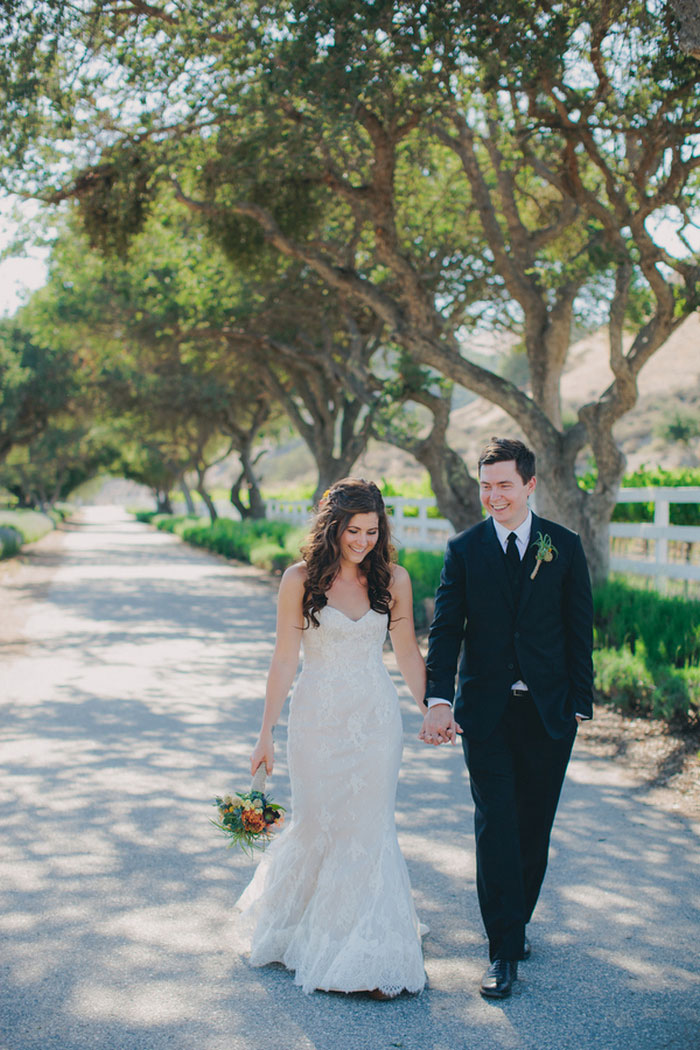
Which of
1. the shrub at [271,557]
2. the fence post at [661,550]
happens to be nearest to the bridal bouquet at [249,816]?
the fence post at [661,550]

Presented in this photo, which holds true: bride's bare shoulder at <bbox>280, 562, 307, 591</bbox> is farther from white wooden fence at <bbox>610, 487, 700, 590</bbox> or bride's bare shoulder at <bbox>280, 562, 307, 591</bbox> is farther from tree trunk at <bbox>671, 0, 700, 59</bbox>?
white wooden fence at <bbox>610, 487, 700, 590</bbox>

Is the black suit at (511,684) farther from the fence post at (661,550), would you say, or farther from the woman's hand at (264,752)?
the fence post at (661,550)

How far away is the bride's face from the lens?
4.19m

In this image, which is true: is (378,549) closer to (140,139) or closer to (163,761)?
(163,761)

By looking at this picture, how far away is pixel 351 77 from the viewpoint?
905 centimetres

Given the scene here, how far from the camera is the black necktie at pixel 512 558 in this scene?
13.6 ft

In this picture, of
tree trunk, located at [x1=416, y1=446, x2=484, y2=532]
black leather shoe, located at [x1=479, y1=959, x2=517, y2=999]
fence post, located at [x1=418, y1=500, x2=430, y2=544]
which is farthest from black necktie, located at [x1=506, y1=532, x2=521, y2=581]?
fence post, located at [x1=418, y1=500, x2=430, y2=544]

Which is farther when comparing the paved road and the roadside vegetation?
the roadside vegetation

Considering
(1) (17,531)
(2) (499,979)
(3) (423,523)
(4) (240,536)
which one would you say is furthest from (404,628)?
(1) (17,531)

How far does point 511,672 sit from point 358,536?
81 cm

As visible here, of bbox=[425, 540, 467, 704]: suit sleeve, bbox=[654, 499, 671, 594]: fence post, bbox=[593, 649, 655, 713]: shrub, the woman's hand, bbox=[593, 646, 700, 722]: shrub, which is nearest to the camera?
bbox=[425, 540, 467, 704]: suit sleeve

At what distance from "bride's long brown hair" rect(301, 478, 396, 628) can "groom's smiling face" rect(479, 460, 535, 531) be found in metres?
0.45

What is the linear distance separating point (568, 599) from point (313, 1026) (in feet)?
5.98

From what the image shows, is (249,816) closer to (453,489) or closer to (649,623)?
(649,623)
